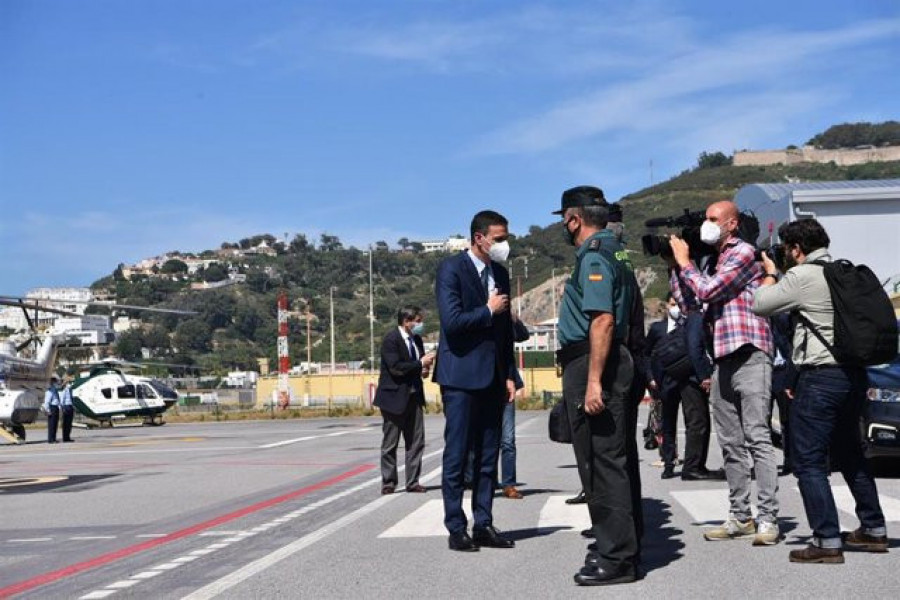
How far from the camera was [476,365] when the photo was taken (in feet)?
27.1

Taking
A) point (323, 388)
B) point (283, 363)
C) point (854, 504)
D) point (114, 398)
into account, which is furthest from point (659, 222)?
point (323, 388)

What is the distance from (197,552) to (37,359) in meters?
36.3

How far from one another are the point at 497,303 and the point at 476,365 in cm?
43

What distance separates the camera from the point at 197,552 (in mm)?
8352

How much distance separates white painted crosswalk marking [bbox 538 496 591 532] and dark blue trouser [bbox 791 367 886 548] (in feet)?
5.91

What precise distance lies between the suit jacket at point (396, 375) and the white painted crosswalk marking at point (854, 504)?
422cm

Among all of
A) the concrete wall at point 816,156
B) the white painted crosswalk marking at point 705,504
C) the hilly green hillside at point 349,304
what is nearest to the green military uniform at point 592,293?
the white painted crosswalk marking at point 705,504

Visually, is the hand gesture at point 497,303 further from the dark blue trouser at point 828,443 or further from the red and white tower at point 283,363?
the red and white tower at point 283,363

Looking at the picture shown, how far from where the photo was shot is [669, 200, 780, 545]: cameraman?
7746 mm

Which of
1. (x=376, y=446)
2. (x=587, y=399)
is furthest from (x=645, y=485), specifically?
(x=376, y=446)

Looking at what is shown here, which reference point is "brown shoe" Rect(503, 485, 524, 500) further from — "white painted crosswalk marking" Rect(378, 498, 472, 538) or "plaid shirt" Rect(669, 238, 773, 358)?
"plaid shirt" Rect(669, 238, 773, 358)

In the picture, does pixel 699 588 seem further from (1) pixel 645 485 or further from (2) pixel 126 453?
(2) pixel 126 453

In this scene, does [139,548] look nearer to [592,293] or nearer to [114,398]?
[592,293]

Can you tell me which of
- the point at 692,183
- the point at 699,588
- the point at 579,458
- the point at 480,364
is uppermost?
the point at 692,183
